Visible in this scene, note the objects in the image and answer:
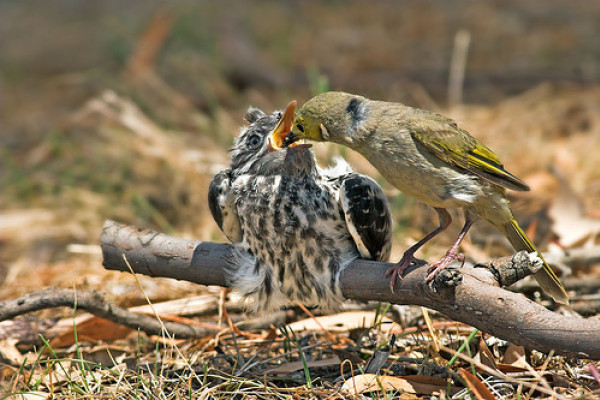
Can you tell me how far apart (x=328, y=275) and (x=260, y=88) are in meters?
5.49

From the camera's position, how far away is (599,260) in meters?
3.98

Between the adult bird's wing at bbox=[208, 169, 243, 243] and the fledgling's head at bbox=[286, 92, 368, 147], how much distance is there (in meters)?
0.55

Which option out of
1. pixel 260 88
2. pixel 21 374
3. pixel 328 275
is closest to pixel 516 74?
pixel 260 88

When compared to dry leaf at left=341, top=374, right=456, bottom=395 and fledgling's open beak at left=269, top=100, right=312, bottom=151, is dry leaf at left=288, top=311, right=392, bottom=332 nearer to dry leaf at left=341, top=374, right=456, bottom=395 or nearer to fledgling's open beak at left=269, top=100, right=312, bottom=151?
dry leaf at left=341, top=374, right=456, bottom=395

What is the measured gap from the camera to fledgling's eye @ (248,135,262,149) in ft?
11.0

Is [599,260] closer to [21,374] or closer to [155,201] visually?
[21,374]

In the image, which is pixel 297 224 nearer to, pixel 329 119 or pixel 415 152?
pixel 329 119

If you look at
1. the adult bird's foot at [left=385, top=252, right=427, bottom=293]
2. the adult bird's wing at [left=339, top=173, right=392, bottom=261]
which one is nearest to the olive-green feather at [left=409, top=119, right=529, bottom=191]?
the adult bird's wing at [left=339, top=173, right=392, bottom=261]

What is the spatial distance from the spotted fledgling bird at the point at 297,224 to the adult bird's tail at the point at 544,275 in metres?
0.57

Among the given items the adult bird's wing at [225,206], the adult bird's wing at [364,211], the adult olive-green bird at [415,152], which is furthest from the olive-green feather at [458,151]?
the adult bird's wing at [225,206]

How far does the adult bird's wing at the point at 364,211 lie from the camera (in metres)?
3.06

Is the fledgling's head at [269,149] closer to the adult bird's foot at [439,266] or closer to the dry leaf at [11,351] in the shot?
the adult bird's foot at [439,266]

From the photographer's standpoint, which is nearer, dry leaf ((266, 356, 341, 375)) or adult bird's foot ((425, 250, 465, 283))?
adult bird's foot ((425, 250, 465, 283))

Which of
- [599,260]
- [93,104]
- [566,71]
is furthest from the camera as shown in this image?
[566,71]
